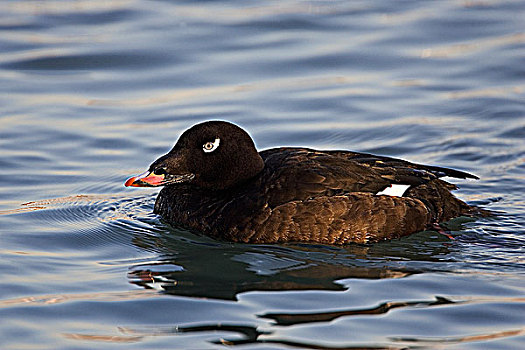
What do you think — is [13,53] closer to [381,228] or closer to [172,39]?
[172,39]

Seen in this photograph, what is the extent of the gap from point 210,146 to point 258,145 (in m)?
2.35

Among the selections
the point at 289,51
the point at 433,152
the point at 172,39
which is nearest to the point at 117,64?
the point at 172,39

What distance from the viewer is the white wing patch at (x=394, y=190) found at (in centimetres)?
751

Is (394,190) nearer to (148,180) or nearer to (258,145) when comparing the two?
(148,180)

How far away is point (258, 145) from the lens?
9.92 metres

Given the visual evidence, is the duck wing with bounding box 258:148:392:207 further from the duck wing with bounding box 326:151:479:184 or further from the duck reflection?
the duck reflection

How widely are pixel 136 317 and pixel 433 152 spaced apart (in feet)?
15.3

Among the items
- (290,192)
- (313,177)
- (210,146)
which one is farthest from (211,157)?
(313,177)

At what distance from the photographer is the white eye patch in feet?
24.9

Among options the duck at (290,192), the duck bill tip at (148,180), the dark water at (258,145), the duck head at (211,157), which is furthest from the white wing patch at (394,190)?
the duck bill tip at (148,180)

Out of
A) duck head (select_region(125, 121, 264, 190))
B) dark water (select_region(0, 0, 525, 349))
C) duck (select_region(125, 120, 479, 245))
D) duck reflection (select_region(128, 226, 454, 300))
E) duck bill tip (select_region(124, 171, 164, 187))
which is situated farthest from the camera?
duck head (select_region(125, 121, 264, 190))

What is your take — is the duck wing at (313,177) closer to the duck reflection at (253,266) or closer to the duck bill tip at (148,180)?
the duck reflection at (253,266)

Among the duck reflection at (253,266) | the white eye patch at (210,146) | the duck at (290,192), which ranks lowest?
the duck reflection at (253,266)

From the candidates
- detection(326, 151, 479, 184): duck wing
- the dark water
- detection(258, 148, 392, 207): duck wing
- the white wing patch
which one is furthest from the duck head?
the white wing patch
